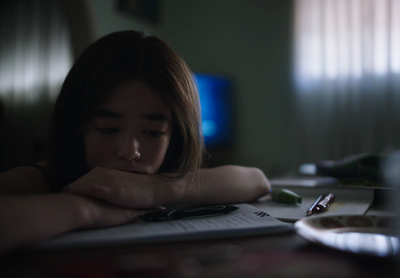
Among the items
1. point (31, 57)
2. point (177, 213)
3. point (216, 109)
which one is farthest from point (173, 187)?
point (216, 109)

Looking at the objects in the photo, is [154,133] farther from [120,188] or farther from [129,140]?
[120,188]

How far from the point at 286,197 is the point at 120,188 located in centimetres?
39

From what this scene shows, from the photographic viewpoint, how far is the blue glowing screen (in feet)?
9.48

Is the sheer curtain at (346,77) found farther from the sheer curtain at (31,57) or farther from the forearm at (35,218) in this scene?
the forearm at (35,218)

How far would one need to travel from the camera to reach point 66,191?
48 cm

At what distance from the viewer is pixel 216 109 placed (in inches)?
116

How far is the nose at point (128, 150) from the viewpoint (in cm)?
59

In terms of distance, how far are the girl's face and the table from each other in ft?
0.89

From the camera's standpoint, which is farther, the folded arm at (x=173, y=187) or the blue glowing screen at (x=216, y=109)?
the blue glowing screen at (x=216, y=109)

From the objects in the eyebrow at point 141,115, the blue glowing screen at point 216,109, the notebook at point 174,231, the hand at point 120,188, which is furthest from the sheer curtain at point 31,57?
the notebook at point 174,231

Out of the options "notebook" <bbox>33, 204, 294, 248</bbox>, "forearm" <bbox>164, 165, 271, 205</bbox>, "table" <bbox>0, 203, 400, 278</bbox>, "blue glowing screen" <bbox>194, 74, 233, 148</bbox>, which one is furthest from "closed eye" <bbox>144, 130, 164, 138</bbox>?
"blue glowing screen" <bbox>194, 74, 233, 148</bbox>

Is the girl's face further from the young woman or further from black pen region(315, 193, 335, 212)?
black pen region(315, 193, 335, 212)

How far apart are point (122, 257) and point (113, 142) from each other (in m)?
0.33

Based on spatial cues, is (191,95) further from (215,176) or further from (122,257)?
(122,257)
